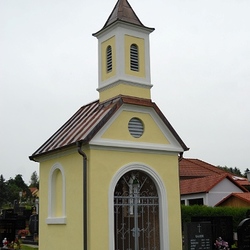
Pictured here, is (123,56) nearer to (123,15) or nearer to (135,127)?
(123,15)

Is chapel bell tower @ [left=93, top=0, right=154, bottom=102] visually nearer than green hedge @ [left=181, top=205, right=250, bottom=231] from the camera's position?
Yes

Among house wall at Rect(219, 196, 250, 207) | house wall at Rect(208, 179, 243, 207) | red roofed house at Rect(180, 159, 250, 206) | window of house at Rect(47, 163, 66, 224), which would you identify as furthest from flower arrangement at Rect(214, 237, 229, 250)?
house wall at Rect(208, 179, 243, 207)

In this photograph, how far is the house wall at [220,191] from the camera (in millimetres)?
33750

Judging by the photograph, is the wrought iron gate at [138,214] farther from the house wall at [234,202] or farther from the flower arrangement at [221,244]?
the house wall at [234,202]

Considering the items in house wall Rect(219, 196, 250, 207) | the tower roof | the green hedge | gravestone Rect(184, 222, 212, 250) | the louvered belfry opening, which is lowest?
gravestone Rect(184, 222, 212, 250)

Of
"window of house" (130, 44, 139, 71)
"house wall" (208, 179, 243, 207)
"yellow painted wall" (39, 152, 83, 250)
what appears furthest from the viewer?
"house wall" (208, 179, 243, 207)

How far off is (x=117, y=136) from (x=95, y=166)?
48.9 inches

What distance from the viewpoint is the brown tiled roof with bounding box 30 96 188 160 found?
12758 millimetres

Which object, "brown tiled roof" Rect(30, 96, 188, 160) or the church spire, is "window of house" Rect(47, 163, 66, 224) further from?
the church spire

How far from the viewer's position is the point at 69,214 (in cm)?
1307

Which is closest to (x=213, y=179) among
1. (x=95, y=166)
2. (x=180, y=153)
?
(x=180, y=153)

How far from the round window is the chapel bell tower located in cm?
86

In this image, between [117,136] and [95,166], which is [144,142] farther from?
[95,166]

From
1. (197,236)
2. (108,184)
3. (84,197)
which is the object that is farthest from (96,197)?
(197,236)
